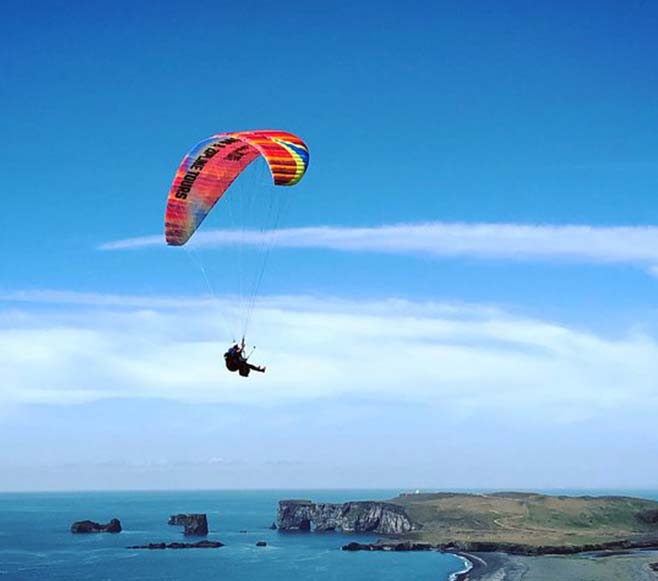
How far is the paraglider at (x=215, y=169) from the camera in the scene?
28828 millimetres

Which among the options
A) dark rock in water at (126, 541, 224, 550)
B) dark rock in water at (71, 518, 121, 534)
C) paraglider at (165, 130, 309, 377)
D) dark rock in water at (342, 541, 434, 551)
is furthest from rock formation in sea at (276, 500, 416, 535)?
paraglider at (165, 130, 309, 377)

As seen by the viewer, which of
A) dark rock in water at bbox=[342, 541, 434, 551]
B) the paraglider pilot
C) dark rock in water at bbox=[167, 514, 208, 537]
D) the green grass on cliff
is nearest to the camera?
the paraglider pilot

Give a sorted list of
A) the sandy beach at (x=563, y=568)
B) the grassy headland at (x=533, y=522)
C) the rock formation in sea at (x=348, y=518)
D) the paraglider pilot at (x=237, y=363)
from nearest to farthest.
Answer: the paraglider pilot at (x=237, y=363) → the sandy beach at (x=563, y=568) → the grassy headland at (x=533, y=522) → the rock formation in sea at (x=348, y=518)

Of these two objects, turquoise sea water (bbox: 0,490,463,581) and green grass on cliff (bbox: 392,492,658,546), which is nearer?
turquoise sea water (bbox: 0,490,463,581)

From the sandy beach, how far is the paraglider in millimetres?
59221

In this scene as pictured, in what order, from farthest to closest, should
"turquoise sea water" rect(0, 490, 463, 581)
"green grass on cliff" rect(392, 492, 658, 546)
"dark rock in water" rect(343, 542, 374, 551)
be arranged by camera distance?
"green grass on cliff" rect(392, 492, 658, 546) < "dark rock in water" rect(343, 542, 374, 551) < "turquoise sea water" rect(0, 490, 463, 581)

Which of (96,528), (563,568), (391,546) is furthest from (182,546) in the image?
(563,568)

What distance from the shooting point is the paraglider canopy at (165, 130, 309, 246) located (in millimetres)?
29656

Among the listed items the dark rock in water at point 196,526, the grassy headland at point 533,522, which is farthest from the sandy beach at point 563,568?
the dark rock in water at point 196,526

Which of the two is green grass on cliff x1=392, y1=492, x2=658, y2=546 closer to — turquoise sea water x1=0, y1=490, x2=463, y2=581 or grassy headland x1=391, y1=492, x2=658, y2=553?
grassy headland x1=391, y1=492, x2=658, y2=553

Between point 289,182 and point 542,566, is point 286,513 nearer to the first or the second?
point 542,566

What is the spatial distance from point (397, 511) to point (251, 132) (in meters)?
113

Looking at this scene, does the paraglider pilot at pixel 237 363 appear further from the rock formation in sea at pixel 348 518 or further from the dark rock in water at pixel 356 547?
the rock formation in sea at pixel 348 518

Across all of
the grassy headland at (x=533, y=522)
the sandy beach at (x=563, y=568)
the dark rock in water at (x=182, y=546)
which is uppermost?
the grassy headland at (x=533, y=522)
